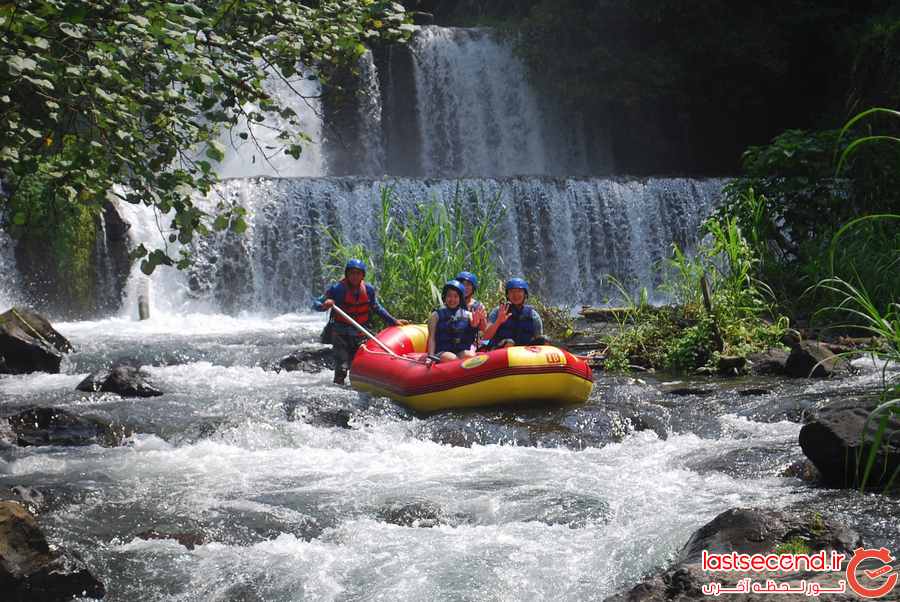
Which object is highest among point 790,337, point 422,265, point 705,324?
point 422,265

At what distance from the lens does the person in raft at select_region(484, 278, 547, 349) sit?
7953 millimetres

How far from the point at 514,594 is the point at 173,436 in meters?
3.48

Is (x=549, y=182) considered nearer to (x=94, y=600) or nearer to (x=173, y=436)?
(x=173, y=436)

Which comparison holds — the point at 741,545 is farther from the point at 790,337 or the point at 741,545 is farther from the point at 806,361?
the point at 790,337

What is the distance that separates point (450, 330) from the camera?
8.00 meters

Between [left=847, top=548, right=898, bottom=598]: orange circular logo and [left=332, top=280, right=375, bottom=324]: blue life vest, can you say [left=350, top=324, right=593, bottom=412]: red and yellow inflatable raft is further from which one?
[left=847, top=548, right=898, bottom=598]: orange circular logo

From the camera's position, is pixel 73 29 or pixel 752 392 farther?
pixel 752 392

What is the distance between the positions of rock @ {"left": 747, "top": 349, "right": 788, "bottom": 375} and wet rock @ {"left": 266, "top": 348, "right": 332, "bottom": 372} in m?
3.72

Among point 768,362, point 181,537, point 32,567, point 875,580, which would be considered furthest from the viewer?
point 768,362

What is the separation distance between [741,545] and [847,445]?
5.50 feet

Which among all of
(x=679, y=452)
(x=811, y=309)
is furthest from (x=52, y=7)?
(x=811, y=309)

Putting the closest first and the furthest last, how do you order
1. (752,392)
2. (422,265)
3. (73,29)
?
(73,29)
(752,392)
(422,265)

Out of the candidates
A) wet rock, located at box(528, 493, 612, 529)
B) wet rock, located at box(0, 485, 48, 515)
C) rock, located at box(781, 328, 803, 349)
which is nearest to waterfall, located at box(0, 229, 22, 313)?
wet rock, located at box(0, 485, 48, 515)

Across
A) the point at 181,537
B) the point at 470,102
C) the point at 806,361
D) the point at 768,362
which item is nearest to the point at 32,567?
the point at 181,537
